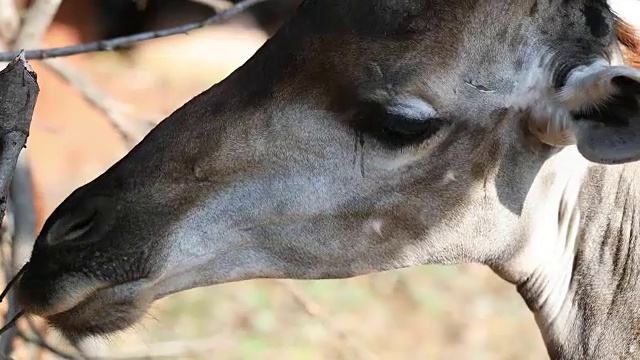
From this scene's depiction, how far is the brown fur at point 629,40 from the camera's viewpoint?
264 centimetres

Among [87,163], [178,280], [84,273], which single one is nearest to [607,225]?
[178,280]

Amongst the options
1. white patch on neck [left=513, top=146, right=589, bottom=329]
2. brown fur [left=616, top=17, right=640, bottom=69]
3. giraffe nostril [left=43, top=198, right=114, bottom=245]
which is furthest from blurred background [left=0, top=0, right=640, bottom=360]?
brown fur [left=616, top=17, right=640, bottom=69]

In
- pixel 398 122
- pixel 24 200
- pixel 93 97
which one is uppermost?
pixel 398 122

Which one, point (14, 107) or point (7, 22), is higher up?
point (14, 107)

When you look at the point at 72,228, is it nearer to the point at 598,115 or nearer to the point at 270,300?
the point at 598,115

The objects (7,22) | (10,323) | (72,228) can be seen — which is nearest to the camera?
(10,323)

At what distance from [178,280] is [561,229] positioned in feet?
3.30

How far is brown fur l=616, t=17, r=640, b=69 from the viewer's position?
2.64 meters

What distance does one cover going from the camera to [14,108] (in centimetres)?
187

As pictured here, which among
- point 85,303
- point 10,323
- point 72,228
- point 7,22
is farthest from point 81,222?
point 7,22

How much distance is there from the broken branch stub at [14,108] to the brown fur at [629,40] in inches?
58.2

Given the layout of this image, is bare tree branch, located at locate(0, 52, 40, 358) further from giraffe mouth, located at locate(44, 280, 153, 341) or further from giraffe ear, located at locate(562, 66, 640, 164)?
giraffe ear, located at locate(562, 66, 640, 164)

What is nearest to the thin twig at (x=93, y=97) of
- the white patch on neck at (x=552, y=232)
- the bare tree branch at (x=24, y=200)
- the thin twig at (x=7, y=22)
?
the thin twig at (x=7, y=22)

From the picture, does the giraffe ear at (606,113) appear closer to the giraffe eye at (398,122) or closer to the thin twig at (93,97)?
the giraffe eye at (398,122)
